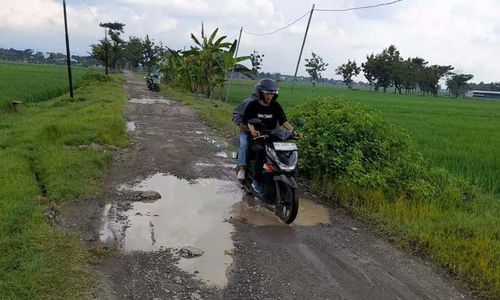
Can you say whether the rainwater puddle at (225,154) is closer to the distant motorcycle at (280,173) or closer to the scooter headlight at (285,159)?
the distant motorcycle at (280,173)

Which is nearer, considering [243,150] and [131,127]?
[243,150]

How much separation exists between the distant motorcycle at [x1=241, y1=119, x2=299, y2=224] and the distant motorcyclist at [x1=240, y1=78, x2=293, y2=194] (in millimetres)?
108

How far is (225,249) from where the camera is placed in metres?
4.43

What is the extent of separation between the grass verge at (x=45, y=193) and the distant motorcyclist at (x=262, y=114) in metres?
2.23

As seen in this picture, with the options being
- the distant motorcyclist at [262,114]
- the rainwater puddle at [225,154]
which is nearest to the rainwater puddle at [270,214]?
the distant motorcyclist at [262,114]

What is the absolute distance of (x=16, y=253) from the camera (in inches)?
152

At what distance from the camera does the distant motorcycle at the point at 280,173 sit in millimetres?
5223

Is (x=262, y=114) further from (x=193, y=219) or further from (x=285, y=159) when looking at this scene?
(x=193, y=219)

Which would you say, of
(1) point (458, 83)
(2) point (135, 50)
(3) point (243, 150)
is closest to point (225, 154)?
(3) point (243, 150)

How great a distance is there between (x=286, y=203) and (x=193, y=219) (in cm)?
116

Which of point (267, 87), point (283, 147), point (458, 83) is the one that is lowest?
point (458, 83)

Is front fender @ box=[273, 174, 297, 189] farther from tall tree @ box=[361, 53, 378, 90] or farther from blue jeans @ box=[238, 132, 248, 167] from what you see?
tall tree @ box=[361, 53, 378, 90]

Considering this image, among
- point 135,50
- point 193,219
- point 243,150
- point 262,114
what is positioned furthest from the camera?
point 135,50

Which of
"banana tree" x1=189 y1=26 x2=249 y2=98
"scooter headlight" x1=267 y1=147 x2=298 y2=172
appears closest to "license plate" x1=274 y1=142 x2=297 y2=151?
"scooter headlight" x1=267 y1=147 x2=298 y2=172
